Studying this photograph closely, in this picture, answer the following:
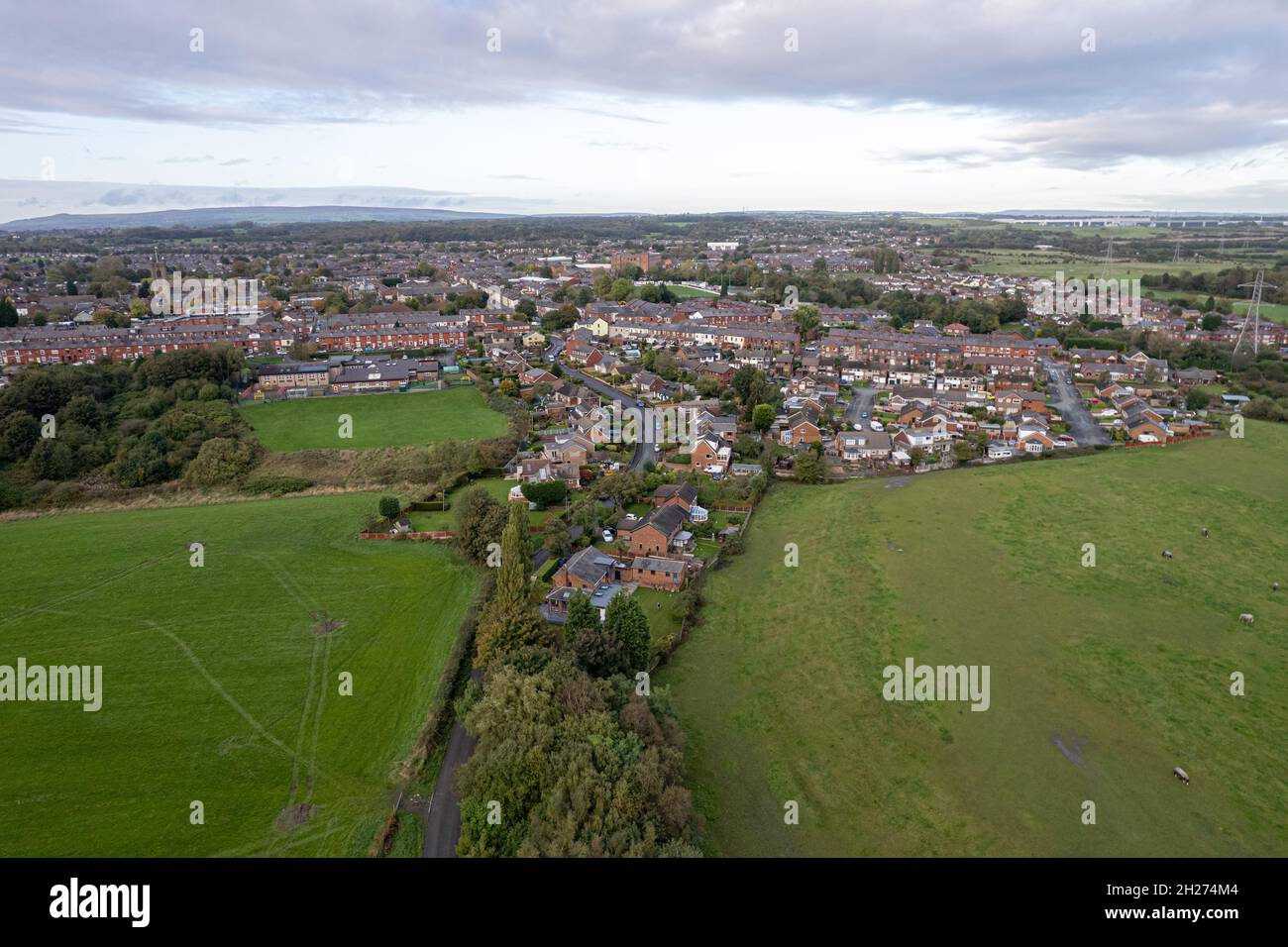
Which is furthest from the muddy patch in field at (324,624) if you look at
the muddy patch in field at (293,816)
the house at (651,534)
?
the house at (651,534)

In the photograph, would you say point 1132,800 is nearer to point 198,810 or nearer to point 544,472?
point 198,810

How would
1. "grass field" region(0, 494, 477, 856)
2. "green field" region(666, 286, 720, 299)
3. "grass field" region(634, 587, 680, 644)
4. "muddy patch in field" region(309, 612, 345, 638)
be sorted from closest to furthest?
1. "grass field" region(0, 494, 477, 856)
2. "grass field" region(634, 587, 680, 644)
3. "muddy patch in field" region(309, 612, 345, 638)
4. "green field" region(666, 286, 720, 299)

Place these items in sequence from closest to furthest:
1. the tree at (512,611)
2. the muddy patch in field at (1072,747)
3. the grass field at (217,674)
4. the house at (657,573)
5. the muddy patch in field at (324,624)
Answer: the grass field at (217,674) < the muddy patch in field at (1072,747) < the tree at (512,611) < the muddy patch in field at (324,624) < the house at (657,573)

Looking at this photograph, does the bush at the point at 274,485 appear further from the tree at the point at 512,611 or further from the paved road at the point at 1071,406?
the paved road at the point at 1071,406

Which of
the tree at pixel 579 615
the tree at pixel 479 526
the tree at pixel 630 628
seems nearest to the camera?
the tree at pixel 630 628

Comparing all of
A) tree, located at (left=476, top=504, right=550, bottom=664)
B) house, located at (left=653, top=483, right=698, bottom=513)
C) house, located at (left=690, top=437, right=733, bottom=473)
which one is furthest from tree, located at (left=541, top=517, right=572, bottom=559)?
house, located at (left=690, top=437, right=733, bottom=473)

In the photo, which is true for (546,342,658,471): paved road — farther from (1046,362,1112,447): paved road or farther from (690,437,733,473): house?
(1046,362,1112,447): paved road
